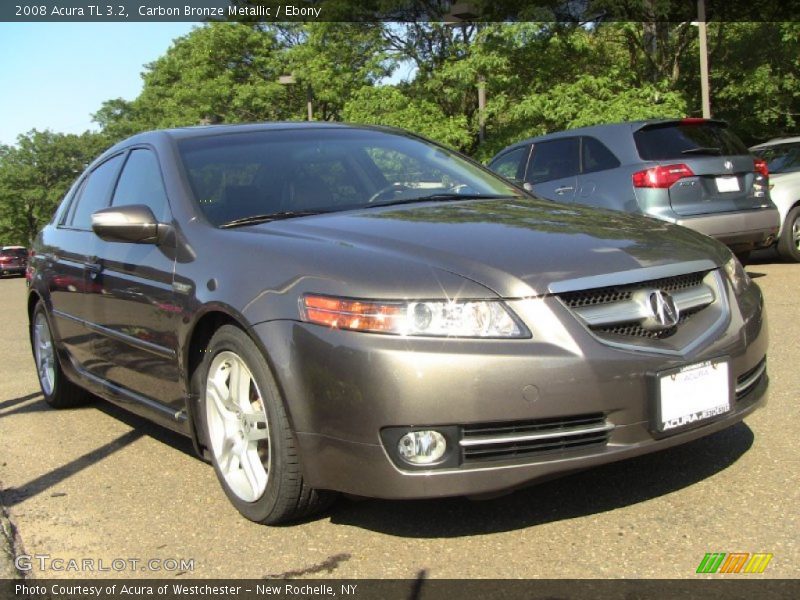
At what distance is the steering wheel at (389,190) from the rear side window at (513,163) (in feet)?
19.0

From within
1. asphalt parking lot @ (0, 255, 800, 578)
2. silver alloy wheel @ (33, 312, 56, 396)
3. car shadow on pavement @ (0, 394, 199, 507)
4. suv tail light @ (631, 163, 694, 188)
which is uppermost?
suv tail light @ (631, 163, 694, 188)

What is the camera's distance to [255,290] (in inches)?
125

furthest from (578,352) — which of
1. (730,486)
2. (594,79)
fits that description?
(594,79)

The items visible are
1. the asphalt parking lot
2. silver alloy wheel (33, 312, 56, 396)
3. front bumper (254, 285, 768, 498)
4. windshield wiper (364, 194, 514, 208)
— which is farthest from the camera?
silver alloy wheel (33, 312, 56, 396)

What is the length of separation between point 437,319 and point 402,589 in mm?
830

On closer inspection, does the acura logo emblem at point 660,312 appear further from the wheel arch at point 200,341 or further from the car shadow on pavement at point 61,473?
the car shadow on pavement at point 61,473

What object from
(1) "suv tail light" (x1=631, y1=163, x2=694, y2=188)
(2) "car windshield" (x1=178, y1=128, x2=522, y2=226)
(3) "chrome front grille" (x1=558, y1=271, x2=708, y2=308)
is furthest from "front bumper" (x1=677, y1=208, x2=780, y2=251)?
(3) "chrome front grille" (x1=558, y1=271, x2=708, y2=308)

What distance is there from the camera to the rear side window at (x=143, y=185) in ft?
13.4

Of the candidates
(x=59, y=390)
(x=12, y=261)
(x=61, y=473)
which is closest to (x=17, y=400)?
(x=59, y=390)

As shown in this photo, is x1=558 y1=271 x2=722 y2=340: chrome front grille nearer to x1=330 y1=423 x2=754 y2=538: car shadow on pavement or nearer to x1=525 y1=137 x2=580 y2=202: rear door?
x1=330 y1=423 x2=754 y2=538: car shadow on pavement

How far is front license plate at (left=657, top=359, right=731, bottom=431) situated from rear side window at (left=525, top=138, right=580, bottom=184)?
6.28 meters

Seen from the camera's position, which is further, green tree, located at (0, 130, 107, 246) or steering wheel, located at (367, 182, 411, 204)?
green tree, located at (0, 130, 107, 246)

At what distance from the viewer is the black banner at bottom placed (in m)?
2.57

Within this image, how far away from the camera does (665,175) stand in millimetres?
8227
